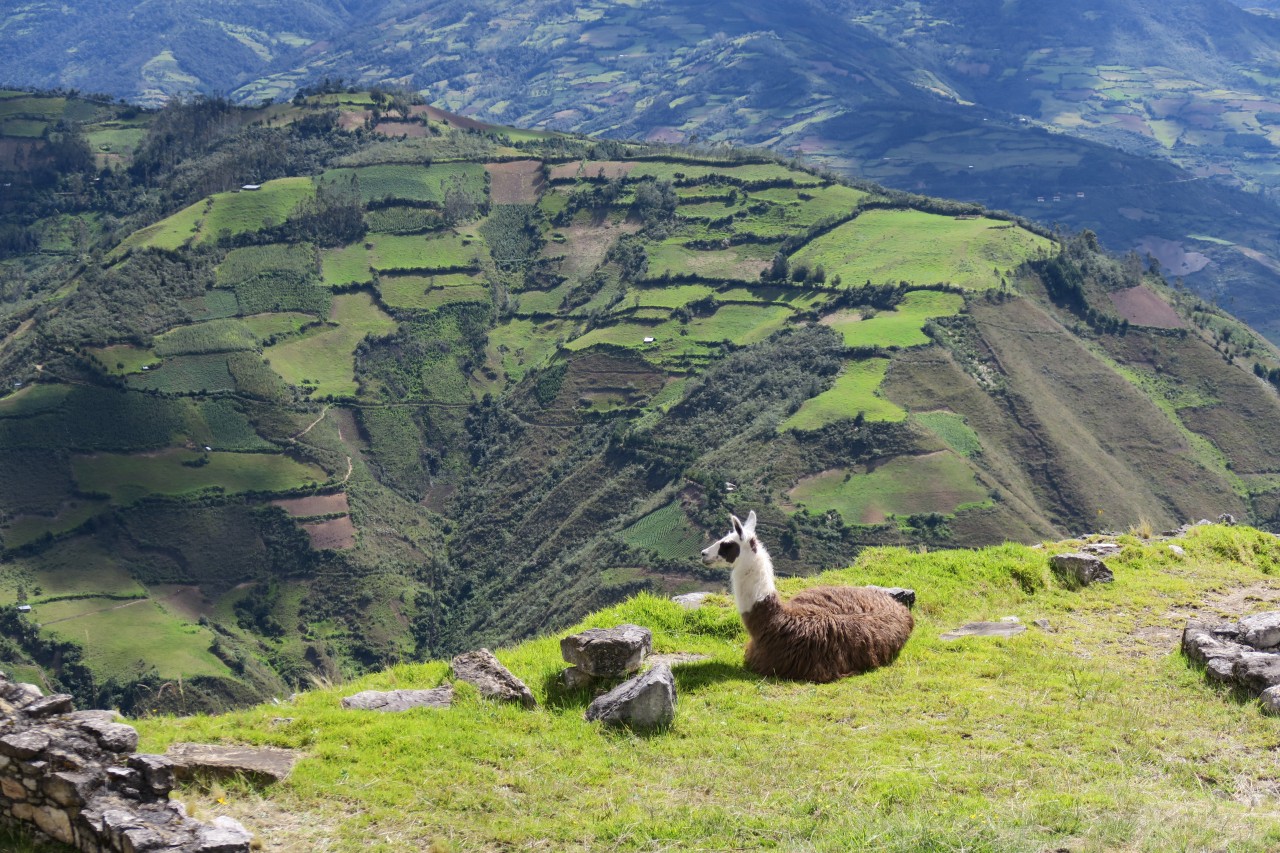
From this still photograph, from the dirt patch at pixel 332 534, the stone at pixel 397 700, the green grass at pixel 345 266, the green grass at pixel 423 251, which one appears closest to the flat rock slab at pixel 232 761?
the stone at pixel 397 700

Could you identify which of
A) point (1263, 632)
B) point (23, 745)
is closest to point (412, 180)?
point (1263, 632)

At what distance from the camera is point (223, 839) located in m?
10.2

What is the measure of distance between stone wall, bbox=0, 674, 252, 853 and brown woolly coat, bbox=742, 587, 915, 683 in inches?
290

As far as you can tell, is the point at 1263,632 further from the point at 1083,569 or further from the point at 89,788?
the point at 89,788

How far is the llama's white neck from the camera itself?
52.6ft

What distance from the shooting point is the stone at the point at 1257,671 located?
14.2m

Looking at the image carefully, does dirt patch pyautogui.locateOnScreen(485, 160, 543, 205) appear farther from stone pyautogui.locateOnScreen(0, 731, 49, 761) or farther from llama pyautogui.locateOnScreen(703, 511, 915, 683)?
stone pyautogui.locateOnScreen(0, 731, 49, 761)

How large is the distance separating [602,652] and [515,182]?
611 ft

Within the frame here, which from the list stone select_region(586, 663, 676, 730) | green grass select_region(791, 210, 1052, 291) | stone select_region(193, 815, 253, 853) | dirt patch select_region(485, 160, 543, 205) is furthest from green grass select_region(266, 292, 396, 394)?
stone select_region(193, 815, 253, 853)

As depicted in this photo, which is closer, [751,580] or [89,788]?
[89,788]

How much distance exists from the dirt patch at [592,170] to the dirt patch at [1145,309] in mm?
78169

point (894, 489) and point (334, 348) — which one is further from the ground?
point (894, 489)

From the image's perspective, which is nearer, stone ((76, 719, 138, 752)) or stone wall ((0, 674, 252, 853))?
stone wall ((0, 674, 252, 853))

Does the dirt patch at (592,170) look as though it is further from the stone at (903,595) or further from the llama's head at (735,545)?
the llama's head at (735,545)
